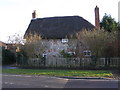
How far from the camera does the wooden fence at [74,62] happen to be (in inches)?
1047

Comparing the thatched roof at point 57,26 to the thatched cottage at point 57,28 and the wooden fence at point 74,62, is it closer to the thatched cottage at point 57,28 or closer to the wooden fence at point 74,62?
the thatched cottage at point 57,28

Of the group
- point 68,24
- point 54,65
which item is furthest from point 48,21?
point 54,65

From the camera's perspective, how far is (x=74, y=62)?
91.2 ft

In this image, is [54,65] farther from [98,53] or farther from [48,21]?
[48,21]

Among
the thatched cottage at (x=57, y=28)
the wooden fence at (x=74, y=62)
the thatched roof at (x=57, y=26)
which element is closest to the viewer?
the wooden fence at (x=74, y=62)

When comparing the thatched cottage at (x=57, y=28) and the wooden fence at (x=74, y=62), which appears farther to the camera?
the thatched cottage at (x=57, y=28)

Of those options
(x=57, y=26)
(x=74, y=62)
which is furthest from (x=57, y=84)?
(x=57, y=26)

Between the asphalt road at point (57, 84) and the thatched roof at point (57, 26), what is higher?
the thatched roof at point (57, 26)

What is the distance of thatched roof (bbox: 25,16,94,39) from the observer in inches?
1547

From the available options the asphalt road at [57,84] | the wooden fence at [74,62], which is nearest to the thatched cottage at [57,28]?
the wooden fence at [74,62]

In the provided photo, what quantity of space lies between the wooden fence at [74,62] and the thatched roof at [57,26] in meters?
10.0

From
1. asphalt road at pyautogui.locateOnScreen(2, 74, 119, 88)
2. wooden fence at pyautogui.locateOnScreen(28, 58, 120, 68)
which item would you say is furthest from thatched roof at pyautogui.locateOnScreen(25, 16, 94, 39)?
asphalt road at pyautogui.locateOnScreen(2, 74, 119, 88)

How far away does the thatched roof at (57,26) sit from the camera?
3928 centimetres

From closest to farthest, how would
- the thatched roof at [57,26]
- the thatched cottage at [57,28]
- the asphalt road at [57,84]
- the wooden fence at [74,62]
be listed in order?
the asphalt road at [57,84] → the wooden fence at [74,62] → the thatched cottage at [57,28] → the thatched roof at [57,26]
